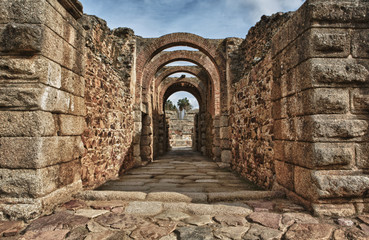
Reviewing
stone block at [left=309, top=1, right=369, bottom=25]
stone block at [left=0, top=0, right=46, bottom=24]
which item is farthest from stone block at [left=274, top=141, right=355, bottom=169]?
stone block at [left=0, top=0, right=46, bottom=24]

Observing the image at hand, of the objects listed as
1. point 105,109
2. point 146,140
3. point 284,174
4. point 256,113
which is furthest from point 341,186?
point 146,140

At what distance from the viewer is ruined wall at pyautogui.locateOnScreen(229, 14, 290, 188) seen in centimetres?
392

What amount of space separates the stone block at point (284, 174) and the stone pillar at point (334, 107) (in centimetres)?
A: 24

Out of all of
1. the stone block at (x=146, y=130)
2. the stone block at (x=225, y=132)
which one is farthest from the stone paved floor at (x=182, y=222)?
the stone block at (x=146, y=130)

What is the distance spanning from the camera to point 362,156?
8.45 feet

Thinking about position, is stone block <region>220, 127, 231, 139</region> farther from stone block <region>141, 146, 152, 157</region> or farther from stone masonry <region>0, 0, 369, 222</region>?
stone masonry <region>0, 0, 369, 222</region>

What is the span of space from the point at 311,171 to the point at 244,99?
Answer: 305 cm

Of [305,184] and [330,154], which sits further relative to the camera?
[305,184]

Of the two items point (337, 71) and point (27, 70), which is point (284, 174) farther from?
point (27, 70)

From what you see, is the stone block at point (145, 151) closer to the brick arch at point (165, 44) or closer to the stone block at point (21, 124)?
the brick arch at point (165, 44)

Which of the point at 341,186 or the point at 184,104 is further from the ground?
the point at 184,104

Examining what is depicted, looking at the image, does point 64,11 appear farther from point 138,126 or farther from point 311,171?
point 138,126

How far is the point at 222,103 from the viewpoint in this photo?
28.6 ft

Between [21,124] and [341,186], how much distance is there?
148 inches
